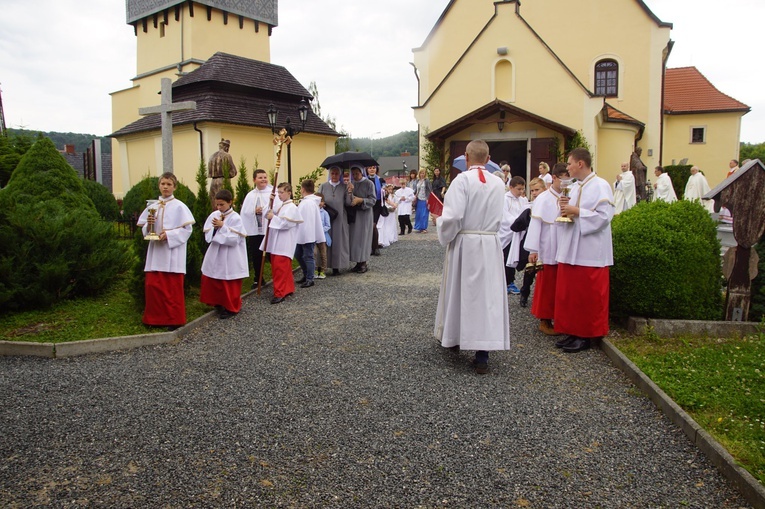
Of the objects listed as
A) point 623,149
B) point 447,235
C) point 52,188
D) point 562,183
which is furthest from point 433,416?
point 623,149

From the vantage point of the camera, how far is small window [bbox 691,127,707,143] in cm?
3600

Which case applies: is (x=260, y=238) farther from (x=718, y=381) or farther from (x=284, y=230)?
(x=718, y=381)

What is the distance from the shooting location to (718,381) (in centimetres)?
522

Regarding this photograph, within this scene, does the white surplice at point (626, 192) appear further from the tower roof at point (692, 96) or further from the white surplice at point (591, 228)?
the tower roof at point (692, 96)

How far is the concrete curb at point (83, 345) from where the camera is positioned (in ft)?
21.7

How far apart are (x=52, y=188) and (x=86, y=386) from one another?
18.4ft

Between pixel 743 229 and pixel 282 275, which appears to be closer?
pixel 743 229

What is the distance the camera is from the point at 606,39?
28.8 m

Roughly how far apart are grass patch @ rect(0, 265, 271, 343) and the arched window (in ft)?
84.5

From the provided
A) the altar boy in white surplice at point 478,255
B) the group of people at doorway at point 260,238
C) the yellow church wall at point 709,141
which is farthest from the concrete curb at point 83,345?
the yellow church wall at point 709,141

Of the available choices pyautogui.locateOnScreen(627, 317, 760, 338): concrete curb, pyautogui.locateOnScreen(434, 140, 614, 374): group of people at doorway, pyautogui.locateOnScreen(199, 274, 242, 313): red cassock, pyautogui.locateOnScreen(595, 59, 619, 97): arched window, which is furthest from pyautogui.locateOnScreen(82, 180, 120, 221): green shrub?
pyautogui.locateOnScreen(595, 59, 619, 97): arched window

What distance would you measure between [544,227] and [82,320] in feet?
20.1

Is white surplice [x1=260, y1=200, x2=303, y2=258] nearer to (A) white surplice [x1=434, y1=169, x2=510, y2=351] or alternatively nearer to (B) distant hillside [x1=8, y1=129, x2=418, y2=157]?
(A) white surplice [x1=434, y1=169, x2=510, y2=351]

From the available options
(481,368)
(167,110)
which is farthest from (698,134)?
(481,368)
